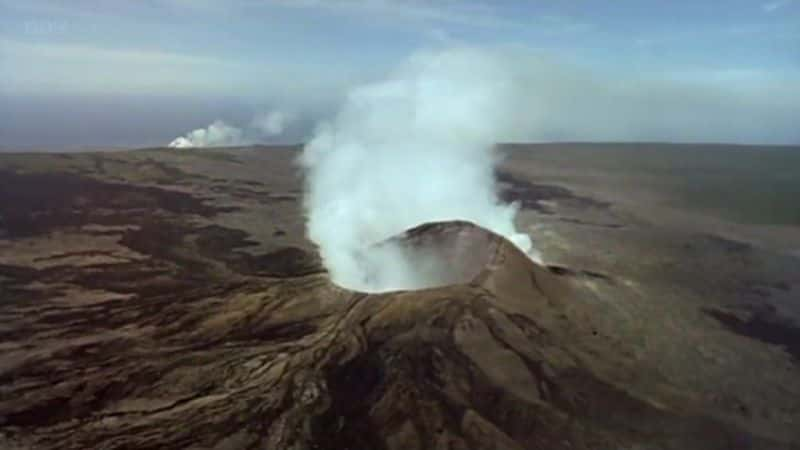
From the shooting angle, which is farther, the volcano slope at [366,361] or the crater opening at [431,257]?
the crater opening at [431,257]

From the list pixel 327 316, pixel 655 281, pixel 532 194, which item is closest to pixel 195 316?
pixel 327 316

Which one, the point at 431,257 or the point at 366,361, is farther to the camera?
the point at 431,257

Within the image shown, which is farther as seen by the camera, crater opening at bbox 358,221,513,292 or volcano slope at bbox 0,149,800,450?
crater opening at bbox 358,221,513,292

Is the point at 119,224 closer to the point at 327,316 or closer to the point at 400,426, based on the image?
the point at 327,316

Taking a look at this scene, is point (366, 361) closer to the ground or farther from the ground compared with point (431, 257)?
closer to the ground

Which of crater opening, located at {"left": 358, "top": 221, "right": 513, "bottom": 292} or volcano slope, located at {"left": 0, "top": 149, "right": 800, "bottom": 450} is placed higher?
crater opening, located at {"left": 358, "top": 221, "right": 513, "bottom": 292}

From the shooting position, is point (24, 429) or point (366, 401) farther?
point (366, 401)

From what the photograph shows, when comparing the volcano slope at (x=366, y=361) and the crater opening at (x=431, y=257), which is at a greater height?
the crater opening at (x=431, y=257)

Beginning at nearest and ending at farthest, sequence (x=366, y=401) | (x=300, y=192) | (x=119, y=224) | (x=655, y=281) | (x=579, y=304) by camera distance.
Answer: (x=366, y=401) → (x=579, y=304) → (x=655, y=281) → (x=119, y=224) → (x=300, y=192)
